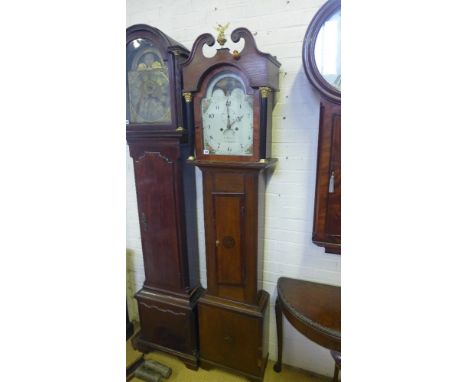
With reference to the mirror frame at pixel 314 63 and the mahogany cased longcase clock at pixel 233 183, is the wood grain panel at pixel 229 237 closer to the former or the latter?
the mahogany cased longcase clock at pixel 233 183

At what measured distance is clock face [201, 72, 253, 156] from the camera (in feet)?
4.13

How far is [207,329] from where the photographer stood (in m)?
1.60

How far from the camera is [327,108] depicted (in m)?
1.16

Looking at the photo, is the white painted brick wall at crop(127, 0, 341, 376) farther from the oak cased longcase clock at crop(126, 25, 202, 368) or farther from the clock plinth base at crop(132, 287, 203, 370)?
the clock plinth base at crop(132, 287, 203, 370)

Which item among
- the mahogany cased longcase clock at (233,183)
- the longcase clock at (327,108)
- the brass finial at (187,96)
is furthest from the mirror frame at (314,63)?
the brass finial at (187,96)

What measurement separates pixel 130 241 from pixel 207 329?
88 centimetres

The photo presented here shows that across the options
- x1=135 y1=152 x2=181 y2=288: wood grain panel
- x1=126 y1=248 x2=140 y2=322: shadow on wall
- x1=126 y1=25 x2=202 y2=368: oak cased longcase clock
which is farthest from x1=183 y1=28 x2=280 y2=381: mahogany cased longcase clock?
x1=126 y1=248 x2=140 y2=322: shadow on wall

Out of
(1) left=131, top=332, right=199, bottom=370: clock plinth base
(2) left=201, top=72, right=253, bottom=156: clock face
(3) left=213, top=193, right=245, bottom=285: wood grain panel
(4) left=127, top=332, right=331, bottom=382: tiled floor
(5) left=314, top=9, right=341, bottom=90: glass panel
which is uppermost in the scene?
(5) left=314, top=9, right=341, bottom=90: glass panel

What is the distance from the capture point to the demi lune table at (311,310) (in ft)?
3.96

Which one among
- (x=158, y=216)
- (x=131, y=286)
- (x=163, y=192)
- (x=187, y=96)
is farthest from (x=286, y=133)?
(x=131, y=286)
